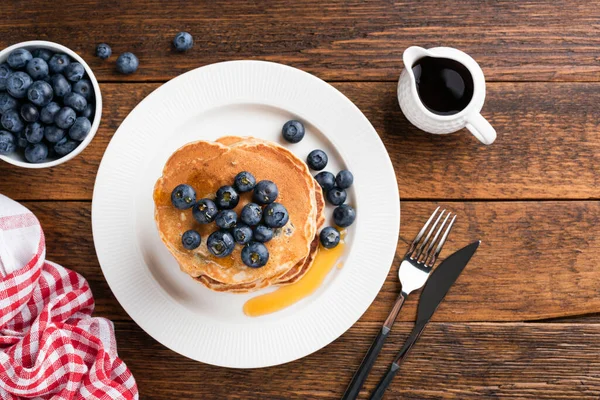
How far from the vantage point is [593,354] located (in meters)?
1.70

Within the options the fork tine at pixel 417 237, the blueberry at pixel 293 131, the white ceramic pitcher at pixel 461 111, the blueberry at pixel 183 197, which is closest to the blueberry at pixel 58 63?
the blueberry at pixel 183 197

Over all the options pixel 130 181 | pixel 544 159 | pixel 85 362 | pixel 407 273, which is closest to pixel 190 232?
pixel 130 181

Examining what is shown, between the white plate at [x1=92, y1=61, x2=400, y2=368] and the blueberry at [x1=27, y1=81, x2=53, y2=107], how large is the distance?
0.69ft

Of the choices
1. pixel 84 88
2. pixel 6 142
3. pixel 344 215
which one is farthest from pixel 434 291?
pixel 6 142

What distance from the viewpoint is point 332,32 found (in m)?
1.69

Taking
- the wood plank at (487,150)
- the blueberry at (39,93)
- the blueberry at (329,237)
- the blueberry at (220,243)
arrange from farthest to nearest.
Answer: the wood plank at (487,150), the blueberry at (329,237), the blueberry at (39,93), the blueberry at (220,243)

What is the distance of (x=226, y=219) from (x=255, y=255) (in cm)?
12

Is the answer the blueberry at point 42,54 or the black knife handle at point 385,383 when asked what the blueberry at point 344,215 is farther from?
the blueberry at point 42,54

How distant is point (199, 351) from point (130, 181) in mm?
539

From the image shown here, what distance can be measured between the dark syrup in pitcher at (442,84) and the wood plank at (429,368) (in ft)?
2.23

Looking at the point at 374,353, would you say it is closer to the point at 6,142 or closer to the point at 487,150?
the point at 487,150

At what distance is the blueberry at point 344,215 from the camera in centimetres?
156

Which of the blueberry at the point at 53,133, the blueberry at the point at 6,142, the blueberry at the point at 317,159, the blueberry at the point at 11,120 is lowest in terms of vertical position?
the blueberry at the point at 6,142

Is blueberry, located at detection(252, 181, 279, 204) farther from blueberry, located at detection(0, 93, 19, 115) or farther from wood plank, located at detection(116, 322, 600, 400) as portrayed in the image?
blueberry, located at detection(0, 93, 19, 115)
